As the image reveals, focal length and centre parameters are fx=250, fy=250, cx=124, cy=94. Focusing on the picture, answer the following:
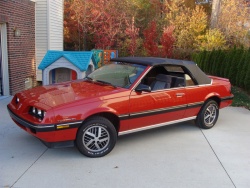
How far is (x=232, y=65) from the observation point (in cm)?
1038

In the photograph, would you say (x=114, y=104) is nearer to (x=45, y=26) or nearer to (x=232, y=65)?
(x=45, y=26)

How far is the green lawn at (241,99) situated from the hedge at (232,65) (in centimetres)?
22

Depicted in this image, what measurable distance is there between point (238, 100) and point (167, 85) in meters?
4.60

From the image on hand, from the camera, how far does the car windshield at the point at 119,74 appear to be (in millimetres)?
4379

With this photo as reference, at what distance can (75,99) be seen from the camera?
12.2 feet

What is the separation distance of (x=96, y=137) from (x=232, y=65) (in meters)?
8.38

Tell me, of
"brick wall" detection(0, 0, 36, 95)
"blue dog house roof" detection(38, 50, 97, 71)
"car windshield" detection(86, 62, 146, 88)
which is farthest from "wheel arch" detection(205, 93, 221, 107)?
"brick wall" detection(0, 0, 36, 95)

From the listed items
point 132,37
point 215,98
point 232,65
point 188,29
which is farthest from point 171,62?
point 188,29

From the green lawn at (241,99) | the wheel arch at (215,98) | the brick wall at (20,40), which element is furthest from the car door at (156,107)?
the brick wall at (20,40)


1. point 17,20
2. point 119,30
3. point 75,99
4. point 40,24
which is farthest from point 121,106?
point 119,30

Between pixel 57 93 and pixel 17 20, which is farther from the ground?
pixel 17 20

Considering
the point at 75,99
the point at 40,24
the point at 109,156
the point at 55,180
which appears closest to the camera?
the point at 55,180

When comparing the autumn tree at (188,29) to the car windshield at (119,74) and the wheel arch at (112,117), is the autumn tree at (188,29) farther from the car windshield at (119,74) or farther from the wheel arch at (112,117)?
the wheel arch at (112,117)

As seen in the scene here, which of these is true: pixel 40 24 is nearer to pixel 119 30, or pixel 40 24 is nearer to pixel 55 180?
pixel 55 180
